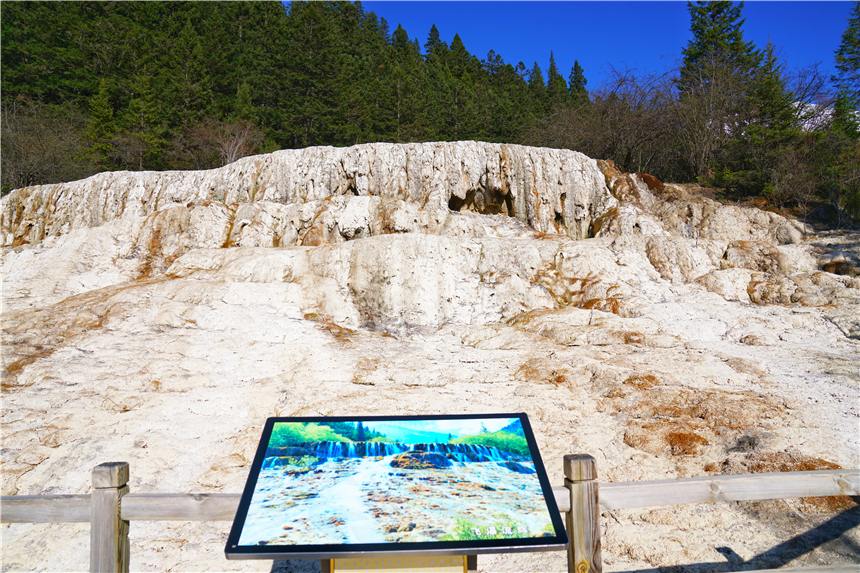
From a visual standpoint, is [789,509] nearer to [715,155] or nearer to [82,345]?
[82,345]

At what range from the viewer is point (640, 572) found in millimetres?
3580

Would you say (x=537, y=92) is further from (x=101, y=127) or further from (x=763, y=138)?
(x=101, y=127)

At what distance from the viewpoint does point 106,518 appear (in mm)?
2412

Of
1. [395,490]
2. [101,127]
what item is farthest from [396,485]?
[101,127]

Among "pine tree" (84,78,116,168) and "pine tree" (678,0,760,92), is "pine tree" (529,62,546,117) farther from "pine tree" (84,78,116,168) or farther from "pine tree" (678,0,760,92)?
"pine tree" (84,78,116,168)

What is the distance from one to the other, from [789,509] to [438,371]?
493 cm

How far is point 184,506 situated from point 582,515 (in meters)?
2.06

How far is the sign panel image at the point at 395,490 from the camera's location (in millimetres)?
2027

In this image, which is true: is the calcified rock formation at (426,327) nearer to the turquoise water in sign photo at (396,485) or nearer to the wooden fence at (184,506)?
the wooden fence at (184,506)

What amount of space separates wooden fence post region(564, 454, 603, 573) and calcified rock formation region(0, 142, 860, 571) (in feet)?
4.74

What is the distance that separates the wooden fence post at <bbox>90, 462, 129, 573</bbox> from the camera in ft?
7.89

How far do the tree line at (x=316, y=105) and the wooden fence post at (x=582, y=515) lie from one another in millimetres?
17192


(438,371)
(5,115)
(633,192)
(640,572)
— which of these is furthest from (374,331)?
(5,115)

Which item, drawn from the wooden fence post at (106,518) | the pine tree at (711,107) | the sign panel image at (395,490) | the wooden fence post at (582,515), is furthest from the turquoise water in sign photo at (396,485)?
the pine tree at (711,107)
